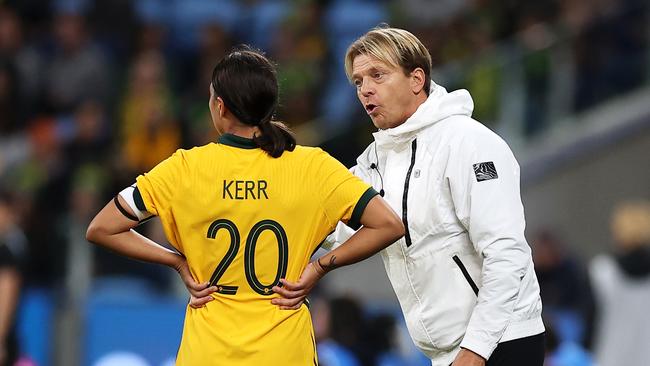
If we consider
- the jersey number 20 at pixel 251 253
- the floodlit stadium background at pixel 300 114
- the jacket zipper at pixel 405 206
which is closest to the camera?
the jersey number 20 at pixel 251 253

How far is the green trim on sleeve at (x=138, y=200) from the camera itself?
4379 mm

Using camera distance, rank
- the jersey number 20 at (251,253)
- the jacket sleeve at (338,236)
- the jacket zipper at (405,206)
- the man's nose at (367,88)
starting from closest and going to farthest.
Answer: the jersey number 20 at (251,253)
the jacket zipper at (405,206)
the man's nose at (367,88)
the jacket sleeve at (338,236)

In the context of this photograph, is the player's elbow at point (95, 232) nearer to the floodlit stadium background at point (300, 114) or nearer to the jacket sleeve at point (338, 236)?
the jacket sleeve at point (338, 236)

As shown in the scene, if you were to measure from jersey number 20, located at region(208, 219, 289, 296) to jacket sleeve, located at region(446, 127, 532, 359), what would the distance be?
619 mm

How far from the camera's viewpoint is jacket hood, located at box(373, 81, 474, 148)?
184 inches

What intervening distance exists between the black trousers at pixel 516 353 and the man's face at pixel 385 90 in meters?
0.86

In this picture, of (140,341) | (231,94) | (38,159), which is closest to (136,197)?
(231,94)

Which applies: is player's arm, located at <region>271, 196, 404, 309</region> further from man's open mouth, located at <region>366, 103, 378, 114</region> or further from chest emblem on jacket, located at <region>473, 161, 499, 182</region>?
man's open mouth, located at <region>366, 103, 378, 114</region>

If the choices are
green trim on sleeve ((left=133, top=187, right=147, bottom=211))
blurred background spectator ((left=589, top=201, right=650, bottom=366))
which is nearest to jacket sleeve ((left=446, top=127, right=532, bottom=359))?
green trim on sleeve ((left=133, top=187, right=147, bottom=211))

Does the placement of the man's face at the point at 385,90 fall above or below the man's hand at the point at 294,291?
above

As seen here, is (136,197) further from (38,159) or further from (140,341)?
(38,159)

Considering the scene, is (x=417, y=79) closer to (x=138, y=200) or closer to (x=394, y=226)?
(x=394, y=226)

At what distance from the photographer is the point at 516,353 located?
4.54 m

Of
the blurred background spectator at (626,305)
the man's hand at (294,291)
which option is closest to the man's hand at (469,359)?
the man's hand at (294,291)
